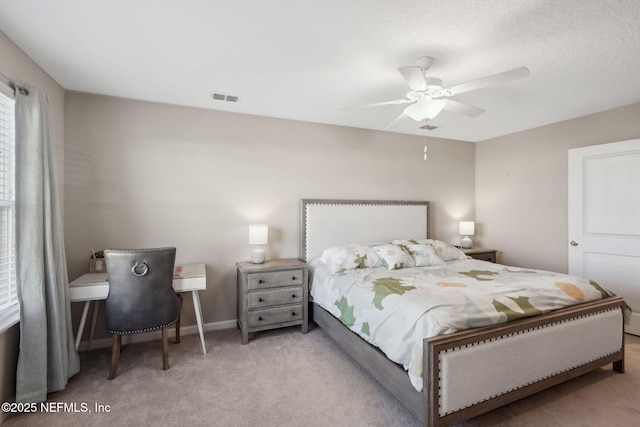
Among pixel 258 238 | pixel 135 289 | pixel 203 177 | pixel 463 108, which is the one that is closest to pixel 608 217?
pixel 463 108

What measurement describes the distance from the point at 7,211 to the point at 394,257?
324 cm

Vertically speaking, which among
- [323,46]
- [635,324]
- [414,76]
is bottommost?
[635,324]

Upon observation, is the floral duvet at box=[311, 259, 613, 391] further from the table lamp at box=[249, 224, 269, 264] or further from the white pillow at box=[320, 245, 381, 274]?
the table lamp at box=[249, 224, 269, 264]

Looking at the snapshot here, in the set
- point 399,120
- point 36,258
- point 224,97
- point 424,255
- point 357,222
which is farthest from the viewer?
point 357,222

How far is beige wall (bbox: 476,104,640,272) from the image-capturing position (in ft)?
11.5

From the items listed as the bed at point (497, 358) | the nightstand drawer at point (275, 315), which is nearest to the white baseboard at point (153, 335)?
the nightstand drawer at point (275, 315)

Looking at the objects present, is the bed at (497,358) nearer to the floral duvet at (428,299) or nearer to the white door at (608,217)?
the floral duvet at (428,299)

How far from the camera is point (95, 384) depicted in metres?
2.31

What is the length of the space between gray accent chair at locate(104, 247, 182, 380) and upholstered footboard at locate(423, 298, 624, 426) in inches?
79.7

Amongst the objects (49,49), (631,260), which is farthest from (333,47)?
(631,260)

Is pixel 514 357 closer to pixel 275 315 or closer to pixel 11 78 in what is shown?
pixel 275 315

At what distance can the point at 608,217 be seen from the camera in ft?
10.9

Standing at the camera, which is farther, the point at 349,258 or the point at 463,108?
the point at 349,258

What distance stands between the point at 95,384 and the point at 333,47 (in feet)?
10.0
